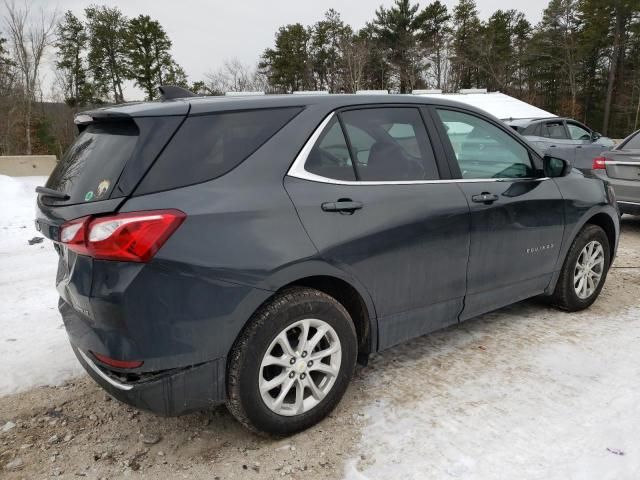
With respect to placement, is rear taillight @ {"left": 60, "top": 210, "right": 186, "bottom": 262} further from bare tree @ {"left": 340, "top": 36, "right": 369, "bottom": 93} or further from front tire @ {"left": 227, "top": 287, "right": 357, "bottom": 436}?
bare tree @ {"left": 340, "top": 36, "right": 369, "bottom": 93}

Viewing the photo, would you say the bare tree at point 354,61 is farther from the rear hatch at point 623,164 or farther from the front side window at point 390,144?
the front side window at point 390,144

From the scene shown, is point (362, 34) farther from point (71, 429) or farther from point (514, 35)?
point (71, 429)

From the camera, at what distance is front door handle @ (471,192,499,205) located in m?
3.02

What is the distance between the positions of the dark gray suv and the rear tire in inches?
41.0

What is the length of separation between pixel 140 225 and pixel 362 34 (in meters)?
48.4

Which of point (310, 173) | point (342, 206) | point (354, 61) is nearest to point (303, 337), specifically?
point (342, 206)

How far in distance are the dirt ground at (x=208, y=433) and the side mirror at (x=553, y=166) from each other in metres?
1.25

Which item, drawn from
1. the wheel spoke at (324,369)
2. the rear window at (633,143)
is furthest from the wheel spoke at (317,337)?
the rear window at (633,143)

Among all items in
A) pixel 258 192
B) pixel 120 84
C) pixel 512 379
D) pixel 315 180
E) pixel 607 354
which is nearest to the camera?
pixel 258 192

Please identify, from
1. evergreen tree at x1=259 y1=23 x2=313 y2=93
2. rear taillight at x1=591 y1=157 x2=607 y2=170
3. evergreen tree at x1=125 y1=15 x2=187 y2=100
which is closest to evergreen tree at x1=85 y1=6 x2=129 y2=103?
evergreen tree at x1=125 y1=15 x2=187 y2=100

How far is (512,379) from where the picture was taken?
291 cm

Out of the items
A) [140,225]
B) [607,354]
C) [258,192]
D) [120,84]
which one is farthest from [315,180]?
[120,84]

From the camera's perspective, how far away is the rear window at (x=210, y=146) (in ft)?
6.59

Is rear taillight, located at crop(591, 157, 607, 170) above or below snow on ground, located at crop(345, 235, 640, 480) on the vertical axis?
above
